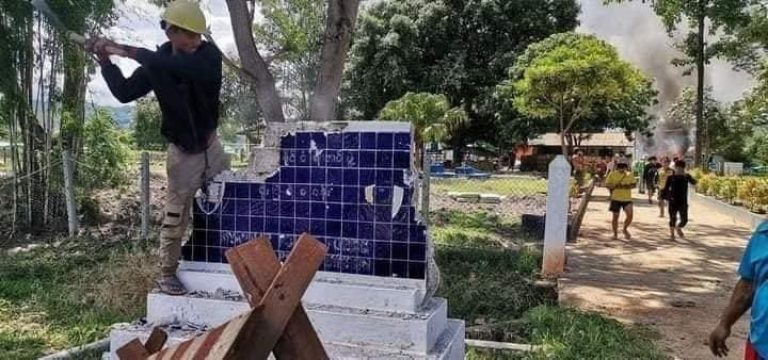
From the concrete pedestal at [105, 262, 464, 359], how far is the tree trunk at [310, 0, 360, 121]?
3567mm

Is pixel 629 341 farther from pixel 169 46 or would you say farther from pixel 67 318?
pixel 67 318

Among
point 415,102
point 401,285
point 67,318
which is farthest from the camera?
point 415,102

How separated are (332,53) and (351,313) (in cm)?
414

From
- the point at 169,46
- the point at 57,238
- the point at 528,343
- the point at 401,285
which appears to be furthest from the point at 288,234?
the point at 57,238

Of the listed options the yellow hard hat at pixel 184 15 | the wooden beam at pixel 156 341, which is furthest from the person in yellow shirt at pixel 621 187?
the wooden beam at pixel 156 341

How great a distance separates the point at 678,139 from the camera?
6881cm

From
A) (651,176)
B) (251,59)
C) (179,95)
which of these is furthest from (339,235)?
(651,176)

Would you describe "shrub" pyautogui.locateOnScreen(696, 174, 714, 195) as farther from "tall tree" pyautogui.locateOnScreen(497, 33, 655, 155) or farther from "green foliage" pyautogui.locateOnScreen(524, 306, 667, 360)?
"green foliage" pyautogui.locateOnScreen(524, 306, 667, 360)

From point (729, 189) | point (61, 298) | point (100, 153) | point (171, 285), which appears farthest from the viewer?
point (729, 189)

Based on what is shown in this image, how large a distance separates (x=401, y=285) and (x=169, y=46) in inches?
67.3

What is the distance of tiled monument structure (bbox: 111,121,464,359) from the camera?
10.6ft

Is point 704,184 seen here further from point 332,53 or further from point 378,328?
point 378,328

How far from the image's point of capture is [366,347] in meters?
3.21

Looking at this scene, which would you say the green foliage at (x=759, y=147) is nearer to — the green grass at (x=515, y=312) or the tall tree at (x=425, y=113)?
the tall tree at (x=425, y=113)
